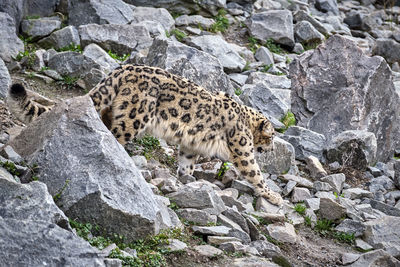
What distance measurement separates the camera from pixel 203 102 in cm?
934

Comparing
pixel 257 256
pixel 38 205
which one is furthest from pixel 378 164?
pixel 38 205

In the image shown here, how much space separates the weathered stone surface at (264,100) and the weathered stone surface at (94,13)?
15.1 ft

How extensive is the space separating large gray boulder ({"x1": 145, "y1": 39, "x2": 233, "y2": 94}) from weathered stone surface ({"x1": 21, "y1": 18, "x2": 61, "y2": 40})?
3.27 meters

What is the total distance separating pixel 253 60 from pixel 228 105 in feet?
25.5

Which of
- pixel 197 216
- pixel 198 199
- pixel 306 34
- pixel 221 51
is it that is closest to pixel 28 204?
pixel 197 216

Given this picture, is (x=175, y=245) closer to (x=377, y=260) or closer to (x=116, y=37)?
(x=377, y=260)

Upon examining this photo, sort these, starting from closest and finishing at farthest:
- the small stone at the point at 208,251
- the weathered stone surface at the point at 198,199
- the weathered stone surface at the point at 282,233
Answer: the small stone at the point at 208,251
the weathered stone surface at the point at 198,199
the weathered stone surface at the point at 282,233

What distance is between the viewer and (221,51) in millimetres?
16094

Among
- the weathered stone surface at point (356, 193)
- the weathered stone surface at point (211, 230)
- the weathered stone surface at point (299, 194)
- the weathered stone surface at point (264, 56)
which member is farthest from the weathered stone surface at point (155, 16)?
the weathered stone surface at point (211, 230)

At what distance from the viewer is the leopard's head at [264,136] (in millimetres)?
10241

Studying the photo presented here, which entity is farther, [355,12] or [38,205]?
[355,12]

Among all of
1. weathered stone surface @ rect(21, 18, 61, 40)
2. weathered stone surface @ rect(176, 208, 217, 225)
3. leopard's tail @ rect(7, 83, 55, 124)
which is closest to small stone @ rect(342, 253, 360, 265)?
weathered stone surface @ rect(176, 208, 217, 225)

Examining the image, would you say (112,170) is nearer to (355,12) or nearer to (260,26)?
(260,26)

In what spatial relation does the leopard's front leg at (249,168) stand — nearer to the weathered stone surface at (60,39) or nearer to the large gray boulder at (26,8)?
the weathered stone surface at (60,39)
